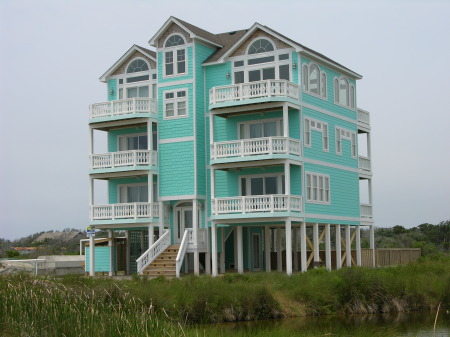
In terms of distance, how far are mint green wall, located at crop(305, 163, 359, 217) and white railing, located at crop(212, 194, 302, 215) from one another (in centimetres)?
219

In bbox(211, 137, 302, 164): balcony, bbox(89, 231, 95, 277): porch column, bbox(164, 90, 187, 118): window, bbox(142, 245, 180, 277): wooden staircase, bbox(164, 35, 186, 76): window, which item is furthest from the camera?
bbox(89, 231, 95, 277): porch column

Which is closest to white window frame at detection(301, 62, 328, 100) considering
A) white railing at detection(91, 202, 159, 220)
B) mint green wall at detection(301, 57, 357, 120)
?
mint green wall at detection(301, 57, 357, 120)

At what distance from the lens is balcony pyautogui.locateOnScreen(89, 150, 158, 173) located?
41719 mm

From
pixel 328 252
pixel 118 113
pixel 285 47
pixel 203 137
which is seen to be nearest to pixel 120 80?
pixel 118 113

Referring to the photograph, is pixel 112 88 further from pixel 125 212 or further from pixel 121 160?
pixel 125 212

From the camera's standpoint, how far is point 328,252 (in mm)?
41438

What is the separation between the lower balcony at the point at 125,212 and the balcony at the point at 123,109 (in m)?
4.61

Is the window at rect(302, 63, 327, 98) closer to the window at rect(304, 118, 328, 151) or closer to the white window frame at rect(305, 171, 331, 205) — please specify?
the window at rect(304, 118, 328, 151)

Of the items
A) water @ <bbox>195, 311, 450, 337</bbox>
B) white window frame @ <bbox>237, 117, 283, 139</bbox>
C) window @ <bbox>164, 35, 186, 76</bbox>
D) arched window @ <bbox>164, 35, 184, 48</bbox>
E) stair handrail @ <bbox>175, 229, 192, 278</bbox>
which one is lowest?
water @ <bbox>195, 311, 450, 337</bbox>

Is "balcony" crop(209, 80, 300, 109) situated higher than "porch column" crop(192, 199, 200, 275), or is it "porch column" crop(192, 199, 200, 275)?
"balcony" crop(209, 80, 300, 109)

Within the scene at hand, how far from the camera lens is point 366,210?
4697 cm

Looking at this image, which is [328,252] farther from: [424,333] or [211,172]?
[424,333]

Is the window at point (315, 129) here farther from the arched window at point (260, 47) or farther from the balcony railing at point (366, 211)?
the balcony railing at point (366, 211)

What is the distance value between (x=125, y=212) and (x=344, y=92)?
14111mm
